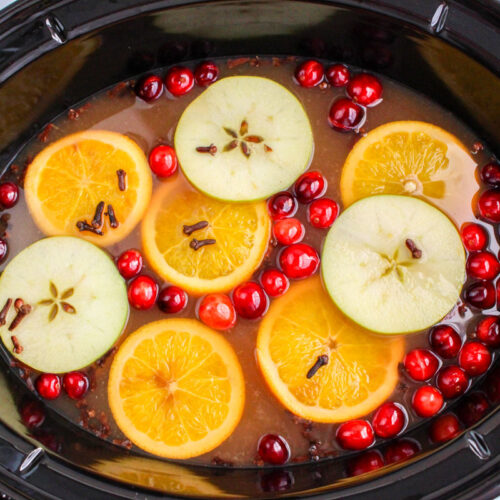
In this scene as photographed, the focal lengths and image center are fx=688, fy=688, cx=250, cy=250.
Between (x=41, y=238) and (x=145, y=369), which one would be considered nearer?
(x=145, y=369)

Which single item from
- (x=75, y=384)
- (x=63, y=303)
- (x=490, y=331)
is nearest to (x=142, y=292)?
(x=63, y=303)

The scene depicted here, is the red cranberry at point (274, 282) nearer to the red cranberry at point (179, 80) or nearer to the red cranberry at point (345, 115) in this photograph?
the red cranberry at point (345, 115)

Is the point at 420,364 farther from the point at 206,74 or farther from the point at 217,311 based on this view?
the point at 206,74

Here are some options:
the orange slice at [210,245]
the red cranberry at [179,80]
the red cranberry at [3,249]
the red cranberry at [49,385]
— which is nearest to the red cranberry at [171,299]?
the orange slice at [210,245]

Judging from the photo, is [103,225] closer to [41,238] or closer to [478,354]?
[41,238]

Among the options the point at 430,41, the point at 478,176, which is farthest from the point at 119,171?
the point at 478,176
